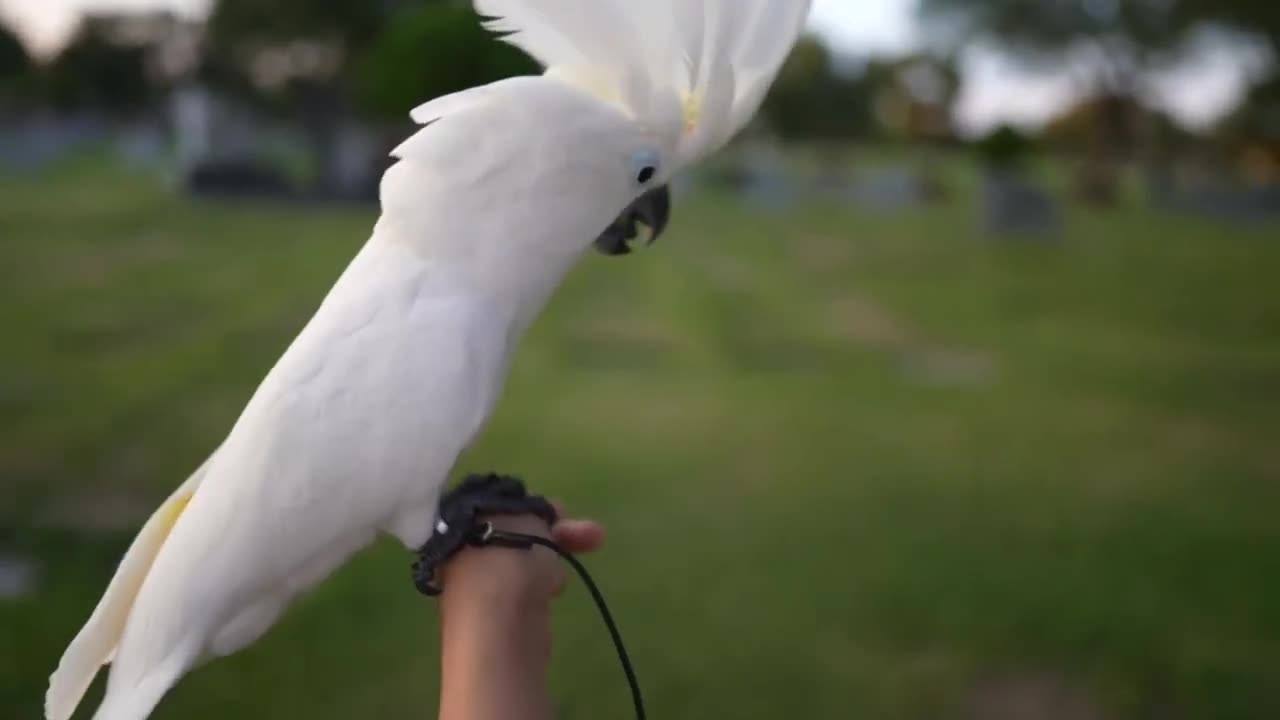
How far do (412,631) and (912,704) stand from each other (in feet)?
2.34

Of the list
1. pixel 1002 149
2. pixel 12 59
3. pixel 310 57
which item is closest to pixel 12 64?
pixel 12 59

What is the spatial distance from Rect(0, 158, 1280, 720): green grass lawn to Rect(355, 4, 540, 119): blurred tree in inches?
11.5

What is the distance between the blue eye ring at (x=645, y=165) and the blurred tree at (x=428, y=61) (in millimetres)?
1035

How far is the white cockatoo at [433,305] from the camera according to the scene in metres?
0.66

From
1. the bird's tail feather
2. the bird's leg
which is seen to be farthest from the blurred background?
the bird's leg

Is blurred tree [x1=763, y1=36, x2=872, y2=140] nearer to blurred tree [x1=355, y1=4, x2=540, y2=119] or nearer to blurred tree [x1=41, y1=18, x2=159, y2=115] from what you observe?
blurred tree [x1=355, y1=4, x2=540, y2=119]

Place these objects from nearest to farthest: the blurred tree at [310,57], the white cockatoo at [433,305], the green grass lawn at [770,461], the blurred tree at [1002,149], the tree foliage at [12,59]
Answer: the white cockatoo at [433,305]
the green grass lawn at [770,461]
the tree foliage at [12,59]
the blurred tree at [310,57]
the blurred tree at [1002,149]

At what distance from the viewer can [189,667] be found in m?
0.68

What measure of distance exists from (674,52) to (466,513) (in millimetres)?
356

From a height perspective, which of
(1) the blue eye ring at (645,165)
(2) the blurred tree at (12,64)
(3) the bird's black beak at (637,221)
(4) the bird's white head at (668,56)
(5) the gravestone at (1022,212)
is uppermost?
(4) the bird's white head at (668,56)

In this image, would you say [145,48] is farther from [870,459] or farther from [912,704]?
[912,704]

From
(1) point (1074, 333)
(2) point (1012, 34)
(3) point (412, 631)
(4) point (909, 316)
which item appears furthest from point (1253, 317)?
(3) point (412, 631)

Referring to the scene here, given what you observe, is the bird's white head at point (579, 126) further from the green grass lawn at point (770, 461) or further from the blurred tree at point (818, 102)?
the blurred tree at point (818, 102)

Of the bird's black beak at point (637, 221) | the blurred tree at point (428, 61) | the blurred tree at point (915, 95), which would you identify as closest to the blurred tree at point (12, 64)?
the blurred tree at point (428, 61)
